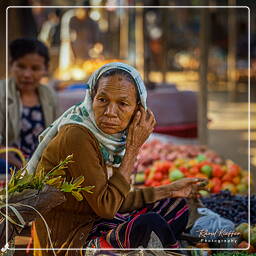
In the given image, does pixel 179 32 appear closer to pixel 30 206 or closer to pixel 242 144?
pixel 242 144

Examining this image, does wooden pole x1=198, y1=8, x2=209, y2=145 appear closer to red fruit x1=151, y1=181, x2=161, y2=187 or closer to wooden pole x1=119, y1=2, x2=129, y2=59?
red fruit x1=151, y1=181, x2=161, y2=187

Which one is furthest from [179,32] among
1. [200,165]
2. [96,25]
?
[200,165]

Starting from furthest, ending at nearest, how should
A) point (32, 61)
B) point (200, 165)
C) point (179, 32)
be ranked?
point (179, 32)
point (200, 165)
point (32, 61)

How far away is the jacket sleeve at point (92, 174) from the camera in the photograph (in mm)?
2586

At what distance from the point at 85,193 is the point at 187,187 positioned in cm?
71

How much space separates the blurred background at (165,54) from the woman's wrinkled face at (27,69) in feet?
1.54

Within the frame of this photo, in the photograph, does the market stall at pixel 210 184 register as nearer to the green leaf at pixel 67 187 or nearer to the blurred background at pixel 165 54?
the blurred background at pixel 165 54

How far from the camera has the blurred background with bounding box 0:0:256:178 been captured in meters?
7.23

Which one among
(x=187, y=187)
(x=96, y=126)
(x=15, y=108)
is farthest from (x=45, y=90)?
(x=96, y=126)

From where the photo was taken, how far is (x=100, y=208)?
8.54 feet

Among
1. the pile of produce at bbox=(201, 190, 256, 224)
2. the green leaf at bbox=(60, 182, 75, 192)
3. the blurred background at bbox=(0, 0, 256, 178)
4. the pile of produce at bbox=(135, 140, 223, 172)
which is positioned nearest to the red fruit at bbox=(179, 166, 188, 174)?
the pile of produce at bbox=(135, 140, 223, 172)

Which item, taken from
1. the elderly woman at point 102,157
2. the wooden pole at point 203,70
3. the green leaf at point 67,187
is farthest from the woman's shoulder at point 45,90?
the wooden pole at point 203,70

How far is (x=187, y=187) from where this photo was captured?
312 cm

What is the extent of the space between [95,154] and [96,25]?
11.9m
